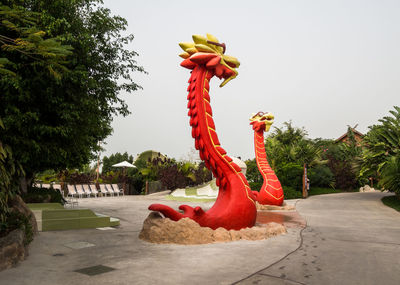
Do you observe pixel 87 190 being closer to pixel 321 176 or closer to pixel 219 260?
pixel 219 260

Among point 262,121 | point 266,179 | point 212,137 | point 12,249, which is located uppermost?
point 262,121

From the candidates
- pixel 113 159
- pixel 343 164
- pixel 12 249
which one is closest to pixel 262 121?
pixel 12 249

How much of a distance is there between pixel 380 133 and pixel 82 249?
1584 cm

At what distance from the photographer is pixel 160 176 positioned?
25.0 m

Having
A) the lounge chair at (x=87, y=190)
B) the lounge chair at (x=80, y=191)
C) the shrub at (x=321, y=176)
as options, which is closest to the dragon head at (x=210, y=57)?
the lounge chair at (x=80, y=191)

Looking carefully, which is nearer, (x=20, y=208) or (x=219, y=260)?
(x=219, y=260)

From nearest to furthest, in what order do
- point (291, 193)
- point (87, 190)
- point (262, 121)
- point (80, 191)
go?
Result: 1. point (262, 121)
2. point (80, 191)
3. point (291, 193)
4. point (87, 190)

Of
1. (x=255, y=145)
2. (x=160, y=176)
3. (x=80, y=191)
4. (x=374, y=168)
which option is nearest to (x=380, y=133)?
(x=374, y=168)

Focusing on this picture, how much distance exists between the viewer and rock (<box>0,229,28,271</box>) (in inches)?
181

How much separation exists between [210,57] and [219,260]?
464 cm

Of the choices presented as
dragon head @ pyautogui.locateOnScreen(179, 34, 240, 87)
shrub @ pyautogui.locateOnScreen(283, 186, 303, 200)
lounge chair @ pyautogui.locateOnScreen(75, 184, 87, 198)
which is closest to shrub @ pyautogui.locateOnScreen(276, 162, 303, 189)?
shrub @ pyautogui.locateOnScreen(283, 186, 303, 200)

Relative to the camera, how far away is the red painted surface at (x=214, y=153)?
23.7 ft

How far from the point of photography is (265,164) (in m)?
14.4

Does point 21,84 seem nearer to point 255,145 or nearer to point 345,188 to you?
point 255,145
